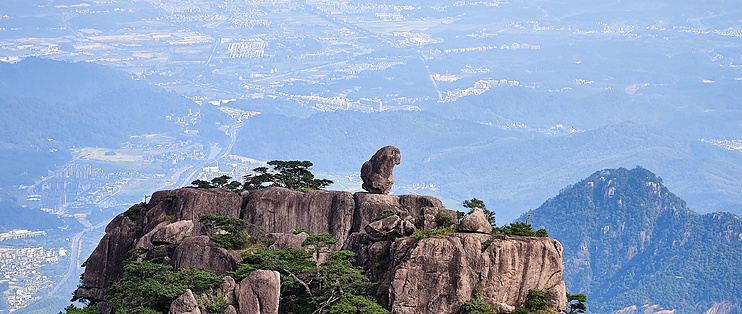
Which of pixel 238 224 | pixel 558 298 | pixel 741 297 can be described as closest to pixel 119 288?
pixel 238 224

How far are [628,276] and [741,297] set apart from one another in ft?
60.0

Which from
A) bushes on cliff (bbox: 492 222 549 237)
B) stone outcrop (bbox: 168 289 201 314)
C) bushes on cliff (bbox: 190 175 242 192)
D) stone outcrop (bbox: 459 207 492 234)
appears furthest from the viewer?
bushes on cliff (bbox: 190 175 242 192)

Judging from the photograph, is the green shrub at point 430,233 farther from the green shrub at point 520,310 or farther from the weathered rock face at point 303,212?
the weathered rock face at point 303,212

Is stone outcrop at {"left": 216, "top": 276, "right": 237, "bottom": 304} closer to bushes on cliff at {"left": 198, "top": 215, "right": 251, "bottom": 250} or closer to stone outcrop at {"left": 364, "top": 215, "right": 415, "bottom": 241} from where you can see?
stone outcrop at {"left": 364, "top": 215, "right": 415, "bottom": 241}

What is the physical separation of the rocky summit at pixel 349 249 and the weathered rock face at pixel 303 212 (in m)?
0.05

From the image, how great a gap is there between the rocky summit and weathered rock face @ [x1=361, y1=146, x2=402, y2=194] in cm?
17

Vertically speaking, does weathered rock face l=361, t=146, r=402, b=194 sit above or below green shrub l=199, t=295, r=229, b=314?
above

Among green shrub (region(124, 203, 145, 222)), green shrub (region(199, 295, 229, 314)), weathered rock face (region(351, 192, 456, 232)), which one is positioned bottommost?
green shrub (region(199, 295, 229, 314))

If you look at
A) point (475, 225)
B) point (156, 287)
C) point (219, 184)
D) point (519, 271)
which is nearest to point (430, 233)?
point (475, 225)

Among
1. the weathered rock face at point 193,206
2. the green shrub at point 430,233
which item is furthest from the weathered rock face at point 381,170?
the green shrub at point 430,233

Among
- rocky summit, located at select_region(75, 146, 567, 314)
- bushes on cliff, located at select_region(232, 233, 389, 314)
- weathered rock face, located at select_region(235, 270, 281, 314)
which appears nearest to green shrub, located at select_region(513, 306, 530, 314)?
rocky summit, located at select_region(75, 146, 567, 314)

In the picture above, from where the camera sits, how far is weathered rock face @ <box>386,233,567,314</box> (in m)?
59.2

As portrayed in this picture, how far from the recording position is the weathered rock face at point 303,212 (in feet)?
247

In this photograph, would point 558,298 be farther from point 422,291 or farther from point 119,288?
point 119,288
